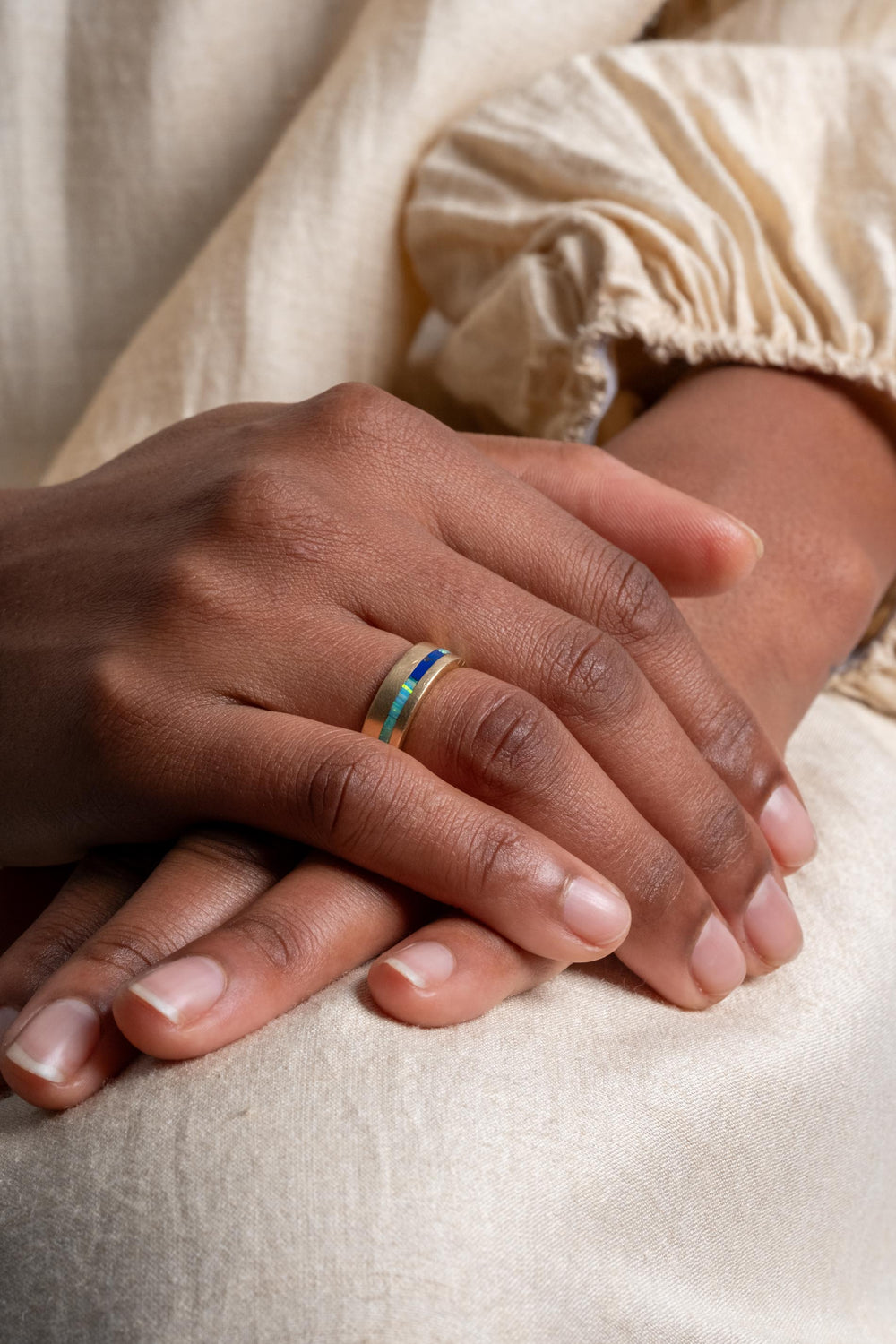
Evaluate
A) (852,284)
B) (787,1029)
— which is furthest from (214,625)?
(852,284)

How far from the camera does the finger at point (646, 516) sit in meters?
0.56

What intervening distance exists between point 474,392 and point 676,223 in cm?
20

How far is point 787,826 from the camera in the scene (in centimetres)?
54

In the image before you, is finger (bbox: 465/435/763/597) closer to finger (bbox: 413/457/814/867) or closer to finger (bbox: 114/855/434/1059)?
finger (bbox: 413/457/814/867)

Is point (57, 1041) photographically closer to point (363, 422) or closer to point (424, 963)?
point (424, 963)

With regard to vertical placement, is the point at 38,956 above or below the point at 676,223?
below

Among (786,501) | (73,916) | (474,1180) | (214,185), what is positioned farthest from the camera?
(214,185)

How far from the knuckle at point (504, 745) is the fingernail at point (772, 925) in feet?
0.40

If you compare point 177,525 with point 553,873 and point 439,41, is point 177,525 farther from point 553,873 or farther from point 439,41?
point 439,41

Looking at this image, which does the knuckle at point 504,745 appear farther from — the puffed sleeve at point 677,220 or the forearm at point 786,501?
the puffed sleeve at point 677,220

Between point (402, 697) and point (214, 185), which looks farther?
point (214, 185)

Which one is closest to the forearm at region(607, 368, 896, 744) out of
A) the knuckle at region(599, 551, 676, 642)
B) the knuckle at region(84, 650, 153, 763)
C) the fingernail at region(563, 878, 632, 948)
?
the knuckle at region(599, 551, 676, 642)

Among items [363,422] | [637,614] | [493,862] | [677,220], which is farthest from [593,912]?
[677,220]

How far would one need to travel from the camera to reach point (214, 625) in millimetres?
498
